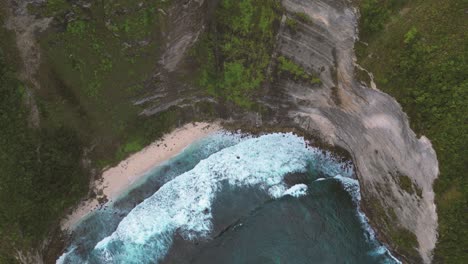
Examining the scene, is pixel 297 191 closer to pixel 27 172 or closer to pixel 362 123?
pixel 362 123

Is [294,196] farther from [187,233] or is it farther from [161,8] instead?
[161,8]

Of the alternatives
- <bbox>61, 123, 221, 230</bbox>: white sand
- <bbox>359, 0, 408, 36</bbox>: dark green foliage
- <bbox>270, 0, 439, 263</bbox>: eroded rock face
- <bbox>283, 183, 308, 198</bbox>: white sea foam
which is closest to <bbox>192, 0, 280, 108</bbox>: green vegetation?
<bbox>270, 0, 439, 263</bbox>: eroded rock face

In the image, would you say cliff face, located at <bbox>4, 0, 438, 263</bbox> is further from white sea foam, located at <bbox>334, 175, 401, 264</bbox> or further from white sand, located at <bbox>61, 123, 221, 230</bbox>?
white sand, located at <bbox>61, 123, 221, 230</bbox>

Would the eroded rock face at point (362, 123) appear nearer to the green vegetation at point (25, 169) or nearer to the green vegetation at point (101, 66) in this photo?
the green vegetation at point (101, 66)

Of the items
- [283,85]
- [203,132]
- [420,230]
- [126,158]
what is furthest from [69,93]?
[420,230]

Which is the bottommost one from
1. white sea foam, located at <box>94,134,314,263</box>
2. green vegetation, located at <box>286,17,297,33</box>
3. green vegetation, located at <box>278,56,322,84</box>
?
white sea foam, located at <box>94,134,314,263</box>

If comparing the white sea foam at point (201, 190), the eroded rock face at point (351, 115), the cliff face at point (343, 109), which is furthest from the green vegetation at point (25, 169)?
the eroded rock face at point (351, 115)
